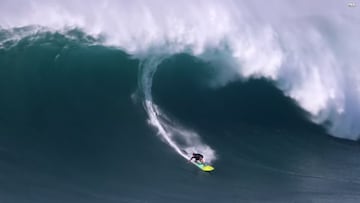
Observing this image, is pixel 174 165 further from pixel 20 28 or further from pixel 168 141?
pixel 20 28

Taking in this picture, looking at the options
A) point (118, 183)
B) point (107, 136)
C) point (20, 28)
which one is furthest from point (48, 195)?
point (20, 28)

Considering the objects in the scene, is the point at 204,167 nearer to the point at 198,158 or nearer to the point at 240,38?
the point at 198,158

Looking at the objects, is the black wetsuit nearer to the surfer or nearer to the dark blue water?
the surfer

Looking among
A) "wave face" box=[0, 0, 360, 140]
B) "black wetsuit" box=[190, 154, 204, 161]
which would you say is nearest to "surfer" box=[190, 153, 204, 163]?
"black wetsuit" box=[190, 154, 204, 161]

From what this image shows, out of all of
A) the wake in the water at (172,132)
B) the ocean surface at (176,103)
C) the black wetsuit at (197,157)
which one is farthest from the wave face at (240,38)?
the black wetsuit at (197,157)

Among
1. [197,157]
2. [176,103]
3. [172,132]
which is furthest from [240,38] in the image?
[197,157]

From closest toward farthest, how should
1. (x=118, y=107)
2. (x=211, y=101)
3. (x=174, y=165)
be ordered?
(x=174, y=165), (x=118, y=107), (x=211, y=101)

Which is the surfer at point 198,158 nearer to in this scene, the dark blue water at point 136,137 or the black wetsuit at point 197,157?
the black wetsuit at point 197,157
